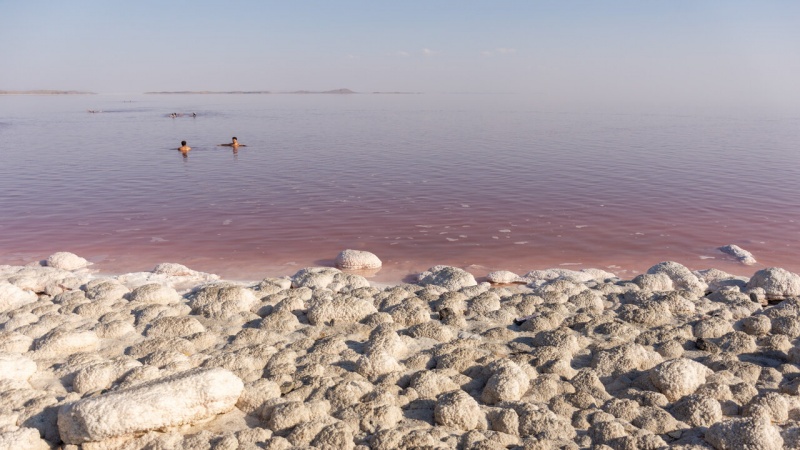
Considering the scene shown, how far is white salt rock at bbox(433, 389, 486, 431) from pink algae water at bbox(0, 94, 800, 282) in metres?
6.03

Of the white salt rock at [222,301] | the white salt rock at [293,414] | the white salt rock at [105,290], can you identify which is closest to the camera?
the white salt rock at [293,414]

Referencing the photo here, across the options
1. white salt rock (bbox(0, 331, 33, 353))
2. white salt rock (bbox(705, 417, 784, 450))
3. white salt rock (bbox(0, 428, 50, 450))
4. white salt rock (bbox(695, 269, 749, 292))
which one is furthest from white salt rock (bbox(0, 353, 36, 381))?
white salt rock (bbox(695, 269, 749, 292))

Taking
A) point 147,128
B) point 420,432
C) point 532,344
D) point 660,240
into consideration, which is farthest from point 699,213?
point 147,128

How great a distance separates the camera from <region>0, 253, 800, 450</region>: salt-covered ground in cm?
505

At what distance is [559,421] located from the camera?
208 inches

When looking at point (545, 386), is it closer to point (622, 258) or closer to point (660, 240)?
point (622, 258)

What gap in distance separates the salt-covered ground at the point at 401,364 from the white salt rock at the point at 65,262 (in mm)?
1444

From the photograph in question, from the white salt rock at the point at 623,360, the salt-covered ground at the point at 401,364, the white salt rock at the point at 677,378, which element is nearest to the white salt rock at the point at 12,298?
the salt-covered ground at the point at 401,364

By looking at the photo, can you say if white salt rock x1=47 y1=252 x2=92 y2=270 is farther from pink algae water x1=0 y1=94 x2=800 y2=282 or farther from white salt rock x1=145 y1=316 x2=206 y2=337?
white salt rock x1=145 y1=316 x2=206 y2=337

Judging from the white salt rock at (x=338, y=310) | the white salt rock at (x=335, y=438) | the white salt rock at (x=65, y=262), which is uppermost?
the white salt rock at (x=338, y=310)

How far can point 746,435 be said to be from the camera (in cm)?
480

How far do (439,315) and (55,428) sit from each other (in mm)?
4767

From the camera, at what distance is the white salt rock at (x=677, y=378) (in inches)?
229

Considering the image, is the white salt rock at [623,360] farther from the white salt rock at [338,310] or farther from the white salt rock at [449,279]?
the white salt rock at [449,279]
